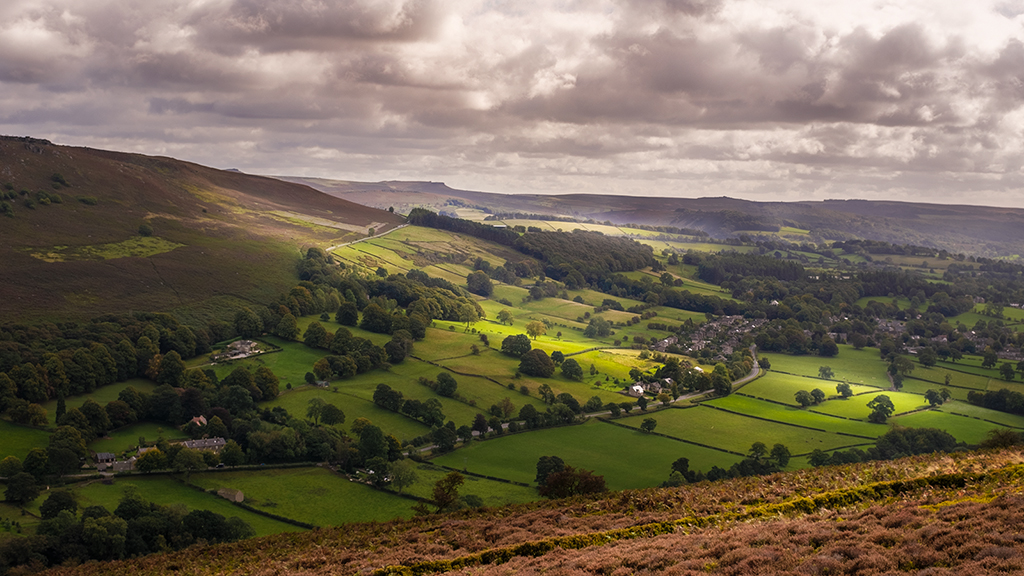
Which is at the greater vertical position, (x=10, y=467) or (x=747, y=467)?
(x=747, y=467)

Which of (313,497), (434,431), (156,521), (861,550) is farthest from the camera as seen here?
(434,431)

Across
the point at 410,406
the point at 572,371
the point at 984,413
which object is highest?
the point at 984,413

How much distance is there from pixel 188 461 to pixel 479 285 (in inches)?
5304

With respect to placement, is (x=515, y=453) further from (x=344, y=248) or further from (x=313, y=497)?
(x=344, y=248)

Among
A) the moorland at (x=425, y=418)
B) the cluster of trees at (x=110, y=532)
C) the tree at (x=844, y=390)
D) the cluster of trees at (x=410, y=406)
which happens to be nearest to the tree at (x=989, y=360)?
the moorland at (x=425, y=418)

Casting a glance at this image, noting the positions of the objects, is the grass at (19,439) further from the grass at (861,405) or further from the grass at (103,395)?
the grass at (861,405)

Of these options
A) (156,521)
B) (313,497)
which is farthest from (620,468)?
(156,521)

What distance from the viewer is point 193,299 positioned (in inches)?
4692

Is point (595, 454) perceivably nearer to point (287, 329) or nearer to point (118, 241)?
point (287, 329)

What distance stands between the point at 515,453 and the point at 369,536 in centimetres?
4325

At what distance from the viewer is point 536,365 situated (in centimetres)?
11069

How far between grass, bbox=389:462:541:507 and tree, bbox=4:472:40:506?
109ft

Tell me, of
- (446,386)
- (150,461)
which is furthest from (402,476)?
(446,386)

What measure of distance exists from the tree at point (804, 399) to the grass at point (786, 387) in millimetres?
915
